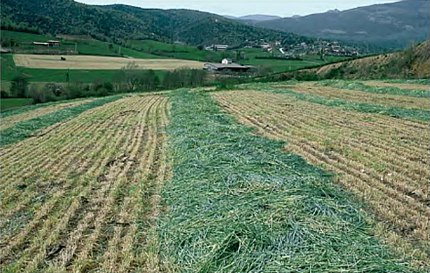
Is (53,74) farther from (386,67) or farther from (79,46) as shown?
(386,67)

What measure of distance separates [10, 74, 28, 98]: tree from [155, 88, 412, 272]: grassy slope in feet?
160

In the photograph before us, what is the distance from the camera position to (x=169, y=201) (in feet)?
30.7

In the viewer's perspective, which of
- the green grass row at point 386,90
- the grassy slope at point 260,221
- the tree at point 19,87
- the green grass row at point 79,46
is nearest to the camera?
the grassy slope at point 260,221

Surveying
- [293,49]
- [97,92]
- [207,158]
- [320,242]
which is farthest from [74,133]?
[293,49]

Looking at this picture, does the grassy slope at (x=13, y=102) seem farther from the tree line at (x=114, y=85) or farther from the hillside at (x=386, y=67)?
the hillside at (x=386, y=67)

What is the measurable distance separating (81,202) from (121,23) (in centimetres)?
12716

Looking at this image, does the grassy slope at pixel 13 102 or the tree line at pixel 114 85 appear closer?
the grassy slope at pixel 13 102

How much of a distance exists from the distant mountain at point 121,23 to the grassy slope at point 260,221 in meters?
88.2

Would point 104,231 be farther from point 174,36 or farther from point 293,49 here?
point 174,36

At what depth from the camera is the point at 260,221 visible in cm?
743

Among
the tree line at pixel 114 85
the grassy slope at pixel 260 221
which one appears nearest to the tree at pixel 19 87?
the tree line at pixel 114 85

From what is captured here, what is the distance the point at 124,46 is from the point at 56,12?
21249 millimetres

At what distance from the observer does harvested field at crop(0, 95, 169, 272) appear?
7230 mm

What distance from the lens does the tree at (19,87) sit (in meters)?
56.1
